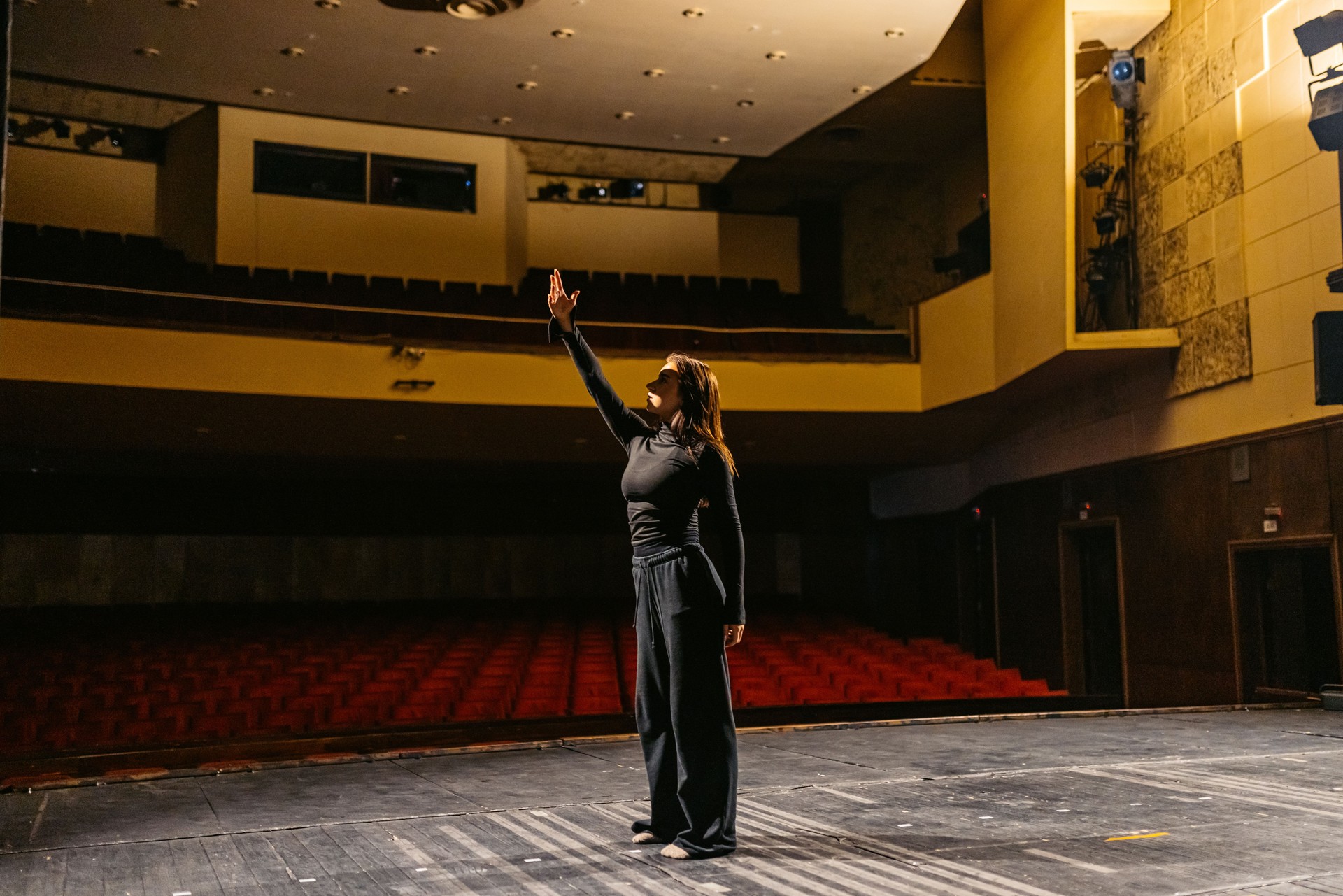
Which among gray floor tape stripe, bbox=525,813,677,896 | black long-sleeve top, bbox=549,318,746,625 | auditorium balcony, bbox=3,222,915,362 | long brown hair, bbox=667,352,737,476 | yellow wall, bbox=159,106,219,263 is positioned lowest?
gray floor tape stripe, bbox=525,813,677,896

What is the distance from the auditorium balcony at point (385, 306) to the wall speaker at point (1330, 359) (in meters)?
4.90

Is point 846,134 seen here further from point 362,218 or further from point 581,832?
point 581,832

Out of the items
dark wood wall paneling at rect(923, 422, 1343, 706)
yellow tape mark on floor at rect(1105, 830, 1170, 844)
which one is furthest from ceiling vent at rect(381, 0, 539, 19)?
yellow tape mark on floor at rect(1105, 830, 1170, 844)

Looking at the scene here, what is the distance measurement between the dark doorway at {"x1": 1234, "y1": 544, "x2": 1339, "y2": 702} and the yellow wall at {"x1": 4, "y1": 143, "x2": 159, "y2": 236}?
1001cm

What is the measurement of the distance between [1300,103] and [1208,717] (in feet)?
11.8

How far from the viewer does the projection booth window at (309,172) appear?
1038 cm

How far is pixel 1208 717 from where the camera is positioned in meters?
4.02

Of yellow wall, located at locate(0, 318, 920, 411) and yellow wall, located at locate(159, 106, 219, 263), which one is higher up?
yellow wall, located at locate(159, 106, 219, 263)

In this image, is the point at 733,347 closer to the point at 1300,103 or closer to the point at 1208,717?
the point at 1300,103

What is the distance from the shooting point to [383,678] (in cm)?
689

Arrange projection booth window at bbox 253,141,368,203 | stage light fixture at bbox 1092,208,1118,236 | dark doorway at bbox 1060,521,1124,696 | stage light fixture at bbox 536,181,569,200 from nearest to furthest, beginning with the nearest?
1. stage light fixture at bbox 1092,208,1118,236
2. dark doorway at bbox 1060,521,1124,696
3. projection booth window at bbox 253,141,368,203
4. stage light fixture at bbox 536,181,569,200

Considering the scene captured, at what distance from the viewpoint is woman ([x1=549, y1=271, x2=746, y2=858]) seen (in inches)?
82.0

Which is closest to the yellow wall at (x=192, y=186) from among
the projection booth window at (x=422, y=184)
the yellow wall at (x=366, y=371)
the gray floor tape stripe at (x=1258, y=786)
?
the projection booth window at (x=422, y=184)

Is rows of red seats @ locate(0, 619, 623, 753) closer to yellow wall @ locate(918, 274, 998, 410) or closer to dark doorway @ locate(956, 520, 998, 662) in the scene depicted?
yellow wall @ locate(918, 274, 998, 410)
